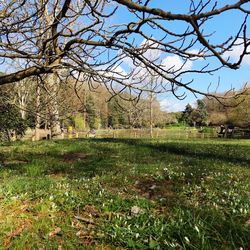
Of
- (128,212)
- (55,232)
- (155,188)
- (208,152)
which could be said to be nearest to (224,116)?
(208,152)

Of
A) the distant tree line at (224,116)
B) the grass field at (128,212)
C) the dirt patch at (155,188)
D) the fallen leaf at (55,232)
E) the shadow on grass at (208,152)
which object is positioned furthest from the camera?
the distant tree line at (224,116)

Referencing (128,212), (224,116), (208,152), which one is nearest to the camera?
(128,212)

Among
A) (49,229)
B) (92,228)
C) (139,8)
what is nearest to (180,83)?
(139,8)

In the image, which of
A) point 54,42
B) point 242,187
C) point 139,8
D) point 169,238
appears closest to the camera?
point 139,8

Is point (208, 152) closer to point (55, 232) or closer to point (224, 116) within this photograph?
point (55, 232)

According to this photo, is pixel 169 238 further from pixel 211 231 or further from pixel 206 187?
pixel 206 187

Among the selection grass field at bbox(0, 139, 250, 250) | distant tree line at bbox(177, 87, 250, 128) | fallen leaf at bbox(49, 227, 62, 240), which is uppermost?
distant tree line at bbox(177, 87, 250, 128)

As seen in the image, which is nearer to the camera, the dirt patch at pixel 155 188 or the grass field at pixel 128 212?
the grass field at pixel 128 212

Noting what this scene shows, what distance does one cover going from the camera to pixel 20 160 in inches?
404

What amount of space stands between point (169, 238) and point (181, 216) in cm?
63

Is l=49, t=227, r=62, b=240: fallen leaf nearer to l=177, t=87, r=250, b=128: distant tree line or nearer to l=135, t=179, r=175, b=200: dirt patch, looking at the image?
l=135, t=179, r=175, b=200: dirt patch

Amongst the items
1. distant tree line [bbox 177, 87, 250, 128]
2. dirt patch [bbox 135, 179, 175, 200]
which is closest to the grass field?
dirt patch [bbox 135, 179, 175, 200]

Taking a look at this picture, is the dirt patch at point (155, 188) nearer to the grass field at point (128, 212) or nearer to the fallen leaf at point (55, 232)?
the grass field at point (128, 212)

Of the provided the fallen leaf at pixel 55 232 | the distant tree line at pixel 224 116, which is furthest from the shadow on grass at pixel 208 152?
the distant tree line at pixel 224 116
